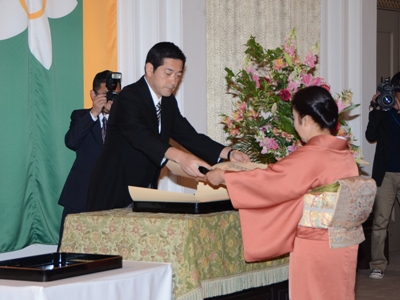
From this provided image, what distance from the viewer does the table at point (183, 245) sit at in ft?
8.61

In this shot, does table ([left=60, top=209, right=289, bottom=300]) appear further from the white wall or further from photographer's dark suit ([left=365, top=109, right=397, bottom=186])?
the white wall

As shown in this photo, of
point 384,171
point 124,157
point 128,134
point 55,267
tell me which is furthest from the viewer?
point 384,171

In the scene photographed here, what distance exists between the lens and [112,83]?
13.6 ft

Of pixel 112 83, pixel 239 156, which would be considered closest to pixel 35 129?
pixel 112 83

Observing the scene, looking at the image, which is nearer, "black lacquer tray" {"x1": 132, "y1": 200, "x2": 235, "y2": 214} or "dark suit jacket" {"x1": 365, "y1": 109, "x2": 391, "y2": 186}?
"black lacquer tray" {"x1": 132, "y1": 200, "x2": 235, "y2": 214}

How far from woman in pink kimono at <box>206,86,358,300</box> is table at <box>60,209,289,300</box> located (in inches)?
3.9

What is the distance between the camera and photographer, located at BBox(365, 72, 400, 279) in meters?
5.80

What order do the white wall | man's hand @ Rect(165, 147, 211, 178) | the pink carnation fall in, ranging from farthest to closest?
the white wall, the pink carnation, man's hand @ Rect(165, 147, 211, 178)

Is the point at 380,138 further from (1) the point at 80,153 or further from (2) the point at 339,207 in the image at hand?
(2) the point at 339,207

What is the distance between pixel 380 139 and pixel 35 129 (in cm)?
291

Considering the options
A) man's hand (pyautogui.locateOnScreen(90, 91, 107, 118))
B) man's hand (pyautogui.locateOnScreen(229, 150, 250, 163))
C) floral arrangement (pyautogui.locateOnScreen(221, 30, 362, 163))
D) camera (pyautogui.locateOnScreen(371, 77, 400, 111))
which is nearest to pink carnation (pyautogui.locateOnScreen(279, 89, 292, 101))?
floral arrangement (pyautogui.locateOnScreen(221, 30, 362, 163))

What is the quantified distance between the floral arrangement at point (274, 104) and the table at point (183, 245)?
22.9 inches

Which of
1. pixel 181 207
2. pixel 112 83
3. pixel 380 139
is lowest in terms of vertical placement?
pixel 181 207

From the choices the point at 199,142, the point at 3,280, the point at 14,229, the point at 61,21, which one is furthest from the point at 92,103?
the point at 3,280
